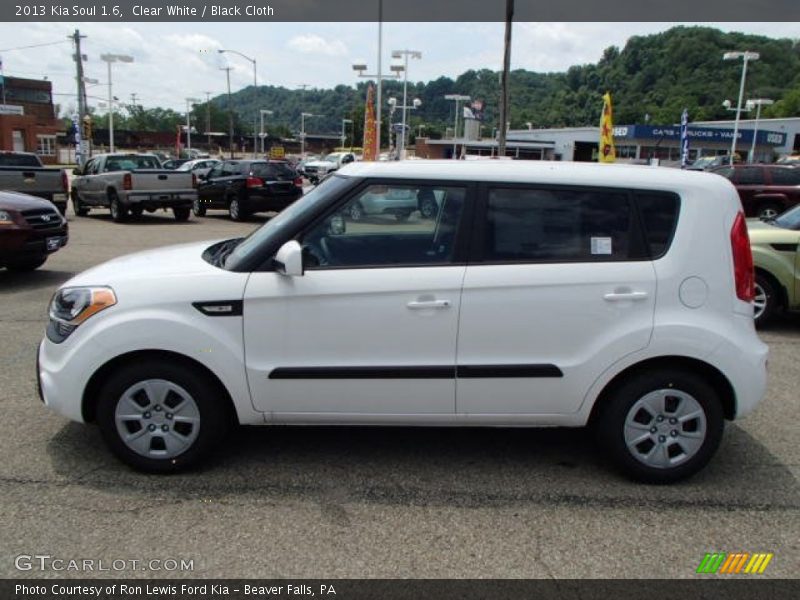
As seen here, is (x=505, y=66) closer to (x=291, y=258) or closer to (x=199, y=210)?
(x=199, y=210)

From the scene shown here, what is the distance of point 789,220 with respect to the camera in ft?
25.9

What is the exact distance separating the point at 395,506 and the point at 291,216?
1696mm

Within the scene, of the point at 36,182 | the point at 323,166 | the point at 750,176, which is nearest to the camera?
the point at 36,182

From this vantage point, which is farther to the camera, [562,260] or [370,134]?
[370,134]

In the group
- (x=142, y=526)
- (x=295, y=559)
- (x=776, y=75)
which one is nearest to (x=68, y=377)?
(x=142, y=526)

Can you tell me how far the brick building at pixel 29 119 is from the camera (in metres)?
65.1

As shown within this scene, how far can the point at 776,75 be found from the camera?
98.1 m

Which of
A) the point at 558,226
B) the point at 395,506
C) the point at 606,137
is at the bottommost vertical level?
the point at 395,506

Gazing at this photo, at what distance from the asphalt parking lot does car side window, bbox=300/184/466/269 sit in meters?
1.24

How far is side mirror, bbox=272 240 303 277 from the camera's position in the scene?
3.54 meters

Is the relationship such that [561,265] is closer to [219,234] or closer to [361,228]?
[361,228]

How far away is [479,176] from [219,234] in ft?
43.7

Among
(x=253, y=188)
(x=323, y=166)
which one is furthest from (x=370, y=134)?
(x=323, y=166)

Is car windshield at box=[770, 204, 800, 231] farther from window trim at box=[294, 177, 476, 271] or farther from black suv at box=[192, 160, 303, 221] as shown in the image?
black suv at box=[192, 160, 303, 221]
